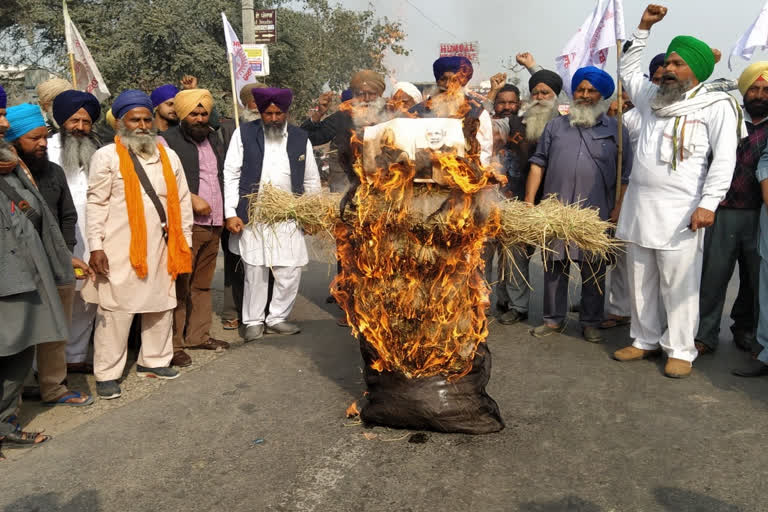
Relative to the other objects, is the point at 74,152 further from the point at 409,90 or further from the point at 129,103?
the point at 409,90

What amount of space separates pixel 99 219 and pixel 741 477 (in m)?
4.34

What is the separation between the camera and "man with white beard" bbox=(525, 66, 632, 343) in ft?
20.1

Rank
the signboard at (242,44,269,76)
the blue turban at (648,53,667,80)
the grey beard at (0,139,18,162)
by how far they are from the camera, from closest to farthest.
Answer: the grey beard at (0,139,18,162) → the blue turban at (648,53,667,80) → the signboard at (242,44,269,76)

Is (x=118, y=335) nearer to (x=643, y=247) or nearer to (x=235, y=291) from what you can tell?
(x=235, y=291)

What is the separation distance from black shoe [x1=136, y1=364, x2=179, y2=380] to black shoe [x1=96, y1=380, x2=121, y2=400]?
400 millimetres

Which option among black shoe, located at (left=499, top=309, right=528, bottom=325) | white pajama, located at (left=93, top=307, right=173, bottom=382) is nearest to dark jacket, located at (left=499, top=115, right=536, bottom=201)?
black shoe, located at (left=499, top=309, right=528, bottom=325)

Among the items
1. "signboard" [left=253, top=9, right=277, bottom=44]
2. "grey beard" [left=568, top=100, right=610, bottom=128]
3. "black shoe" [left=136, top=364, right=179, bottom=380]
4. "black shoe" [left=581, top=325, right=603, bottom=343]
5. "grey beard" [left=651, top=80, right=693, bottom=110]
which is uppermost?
"signboard" [left=253, top=9, right=277, bottom=44]

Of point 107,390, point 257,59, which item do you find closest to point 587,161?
point 107,390

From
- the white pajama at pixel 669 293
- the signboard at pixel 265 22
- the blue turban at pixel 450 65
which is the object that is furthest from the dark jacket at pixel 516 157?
the signboard at pixel 265 22

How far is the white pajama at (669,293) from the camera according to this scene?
5.26 metres

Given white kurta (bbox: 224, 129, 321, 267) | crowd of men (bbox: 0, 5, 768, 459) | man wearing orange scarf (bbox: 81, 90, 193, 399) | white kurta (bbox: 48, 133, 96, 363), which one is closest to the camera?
crowd of men (bbox: 0, 5, 768, 459)

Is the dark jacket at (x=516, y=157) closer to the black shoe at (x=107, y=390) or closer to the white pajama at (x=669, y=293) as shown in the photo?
the white pajama at (x=669, y=293)

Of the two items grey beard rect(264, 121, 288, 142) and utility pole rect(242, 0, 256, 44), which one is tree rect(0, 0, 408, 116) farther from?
grey beard rect(264, 121, 288, 142)

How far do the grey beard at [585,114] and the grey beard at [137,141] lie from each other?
3595mm
